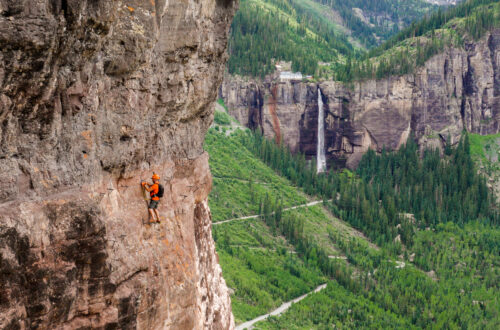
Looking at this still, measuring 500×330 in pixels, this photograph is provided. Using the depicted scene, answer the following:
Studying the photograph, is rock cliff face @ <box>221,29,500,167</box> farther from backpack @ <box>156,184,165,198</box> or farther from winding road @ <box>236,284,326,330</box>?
backpack @ <box>156,184,165,198</box>

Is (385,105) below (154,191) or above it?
below

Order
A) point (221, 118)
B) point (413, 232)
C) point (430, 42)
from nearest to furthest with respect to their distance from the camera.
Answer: point (413, 232)
point (221, 118)
point (430, 42)

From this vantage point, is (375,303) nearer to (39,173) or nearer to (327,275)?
(327,275)

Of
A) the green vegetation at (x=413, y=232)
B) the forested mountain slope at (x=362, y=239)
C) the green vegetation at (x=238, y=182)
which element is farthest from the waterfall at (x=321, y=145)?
the green vegetation at (x=238, y=182)

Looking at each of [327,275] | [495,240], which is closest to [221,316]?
[327,275]

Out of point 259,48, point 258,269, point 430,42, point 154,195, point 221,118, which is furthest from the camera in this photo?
point 259,48

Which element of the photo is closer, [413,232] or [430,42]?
[413,232]

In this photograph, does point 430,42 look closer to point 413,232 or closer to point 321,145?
point 321,145

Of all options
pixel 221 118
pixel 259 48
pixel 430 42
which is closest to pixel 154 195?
pixel 221 118

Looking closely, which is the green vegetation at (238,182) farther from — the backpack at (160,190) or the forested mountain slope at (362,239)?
the backpack at (160,190)
